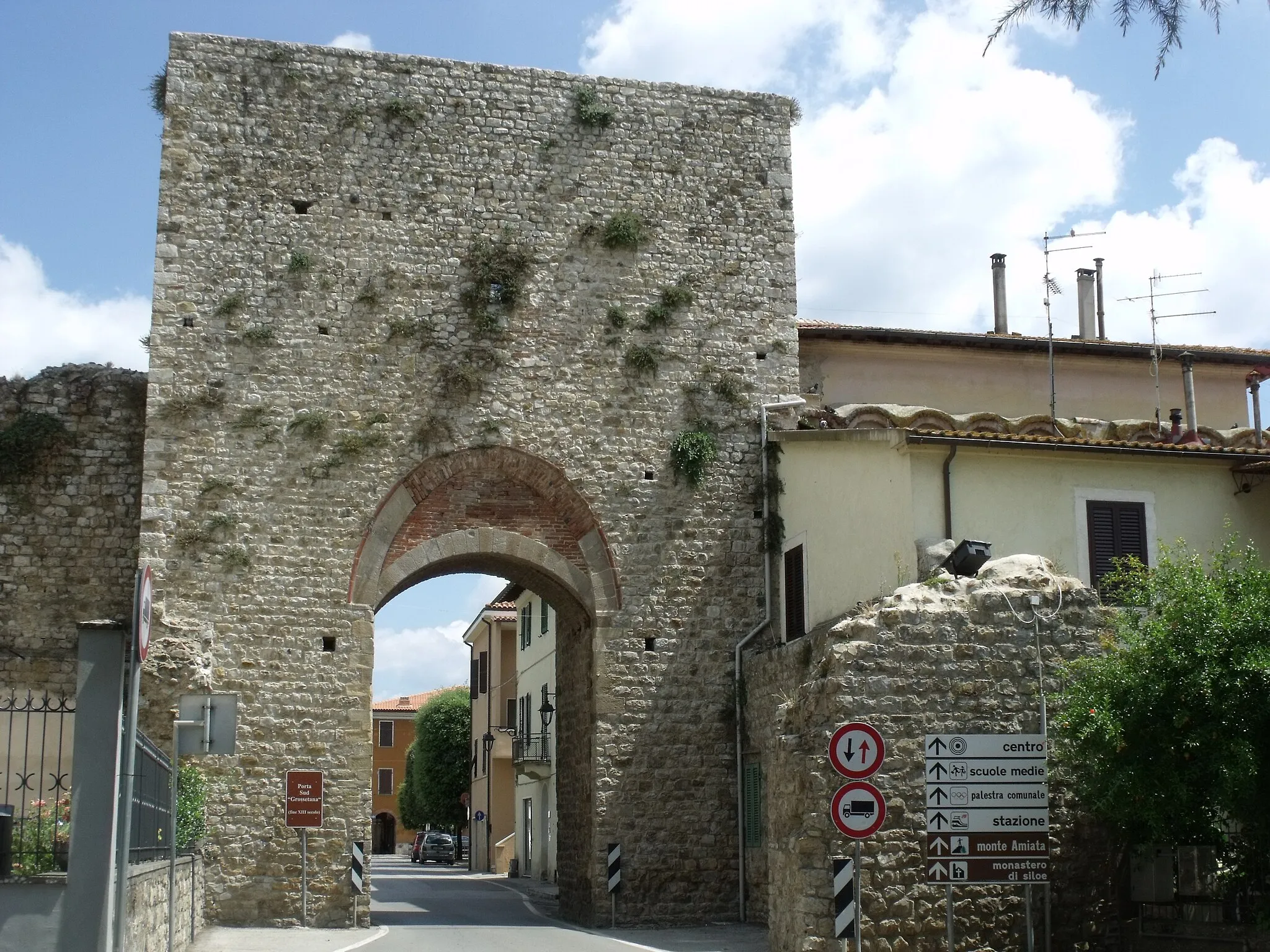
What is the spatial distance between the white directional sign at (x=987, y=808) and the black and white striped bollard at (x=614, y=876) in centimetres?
731

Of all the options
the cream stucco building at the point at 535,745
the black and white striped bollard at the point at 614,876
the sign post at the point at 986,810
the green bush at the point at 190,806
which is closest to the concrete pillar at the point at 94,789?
the green bush at the point at 190,806

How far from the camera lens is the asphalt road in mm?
15406

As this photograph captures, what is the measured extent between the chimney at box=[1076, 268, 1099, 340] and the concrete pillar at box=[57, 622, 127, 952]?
19959 mm

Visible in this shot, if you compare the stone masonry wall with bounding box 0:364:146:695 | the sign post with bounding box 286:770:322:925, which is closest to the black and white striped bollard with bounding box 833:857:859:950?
the sign post with bounding box 286:770:322:925

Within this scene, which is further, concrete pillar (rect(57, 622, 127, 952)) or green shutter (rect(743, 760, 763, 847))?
green shutter (rect(743, 760, 763, 847))

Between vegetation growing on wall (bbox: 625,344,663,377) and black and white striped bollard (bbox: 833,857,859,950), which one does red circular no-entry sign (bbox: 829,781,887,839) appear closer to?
black and white striped bollard (bbox: 833,857,859,950)

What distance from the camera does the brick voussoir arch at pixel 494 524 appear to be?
19.1m

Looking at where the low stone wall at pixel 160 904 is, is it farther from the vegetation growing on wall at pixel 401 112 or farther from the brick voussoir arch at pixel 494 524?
the vegetation growing on wall at pixel 401 112

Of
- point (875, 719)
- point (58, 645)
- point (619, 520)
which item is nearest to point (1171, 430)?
point (619, 520)

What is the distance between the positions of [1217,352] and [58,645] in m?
18.4

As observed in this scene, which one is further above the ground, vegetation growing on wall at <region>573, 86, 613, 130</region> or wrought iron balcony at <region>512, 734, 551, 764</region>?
vegetation growing on wall at <region>573, 86, 613, 130</region>

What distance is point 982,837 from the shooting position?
11844 millimetres

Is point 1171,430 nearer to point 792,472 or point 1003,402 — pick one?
point 1003,402

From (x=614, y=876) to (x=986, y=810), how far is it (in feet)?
25.1
